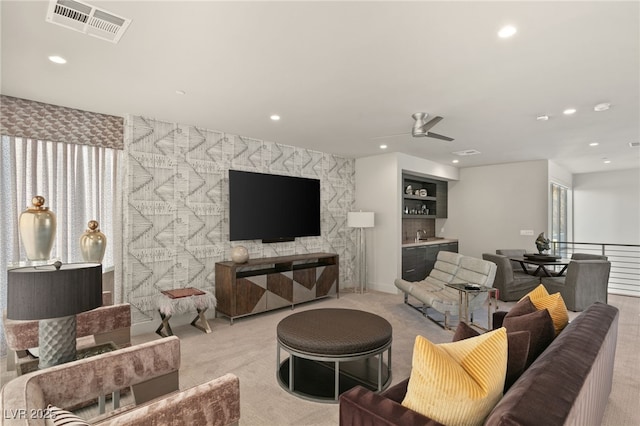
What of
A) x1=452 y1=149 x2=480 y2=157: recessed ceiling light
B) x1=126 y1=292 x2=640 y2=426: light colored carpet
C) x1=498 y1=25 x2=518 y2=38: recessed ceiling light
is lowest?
x1=126 y1=292 x2=640 y2=426: light colored carpet

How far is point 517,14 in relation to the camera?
76.7 inches

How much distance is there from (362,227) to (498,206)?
3.36 meters

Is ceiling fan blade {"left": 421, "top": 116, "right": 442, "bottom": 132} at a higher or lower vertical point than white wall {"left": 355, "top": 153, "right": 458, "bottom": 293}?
higher

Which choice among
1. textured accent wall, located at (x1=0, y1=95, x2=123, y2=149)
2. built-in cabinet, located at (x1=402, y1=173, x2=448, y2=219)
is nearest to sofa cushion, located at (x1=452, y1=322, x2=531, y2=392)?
textured accent wall, located at (x1=0, y1=95, x2=123, y2=149)

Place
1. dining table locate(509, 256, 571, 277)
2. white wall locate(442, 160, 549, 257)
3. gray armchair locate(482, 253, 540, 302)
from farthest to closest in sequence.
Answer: white wall locate(442, 160, 549, 257) → gray armchair locate(482, 253, 540, 302) → dining table locate(509, 256, 571, 277)

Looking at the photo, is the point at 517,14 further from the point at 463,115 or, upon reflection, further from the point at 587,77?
the point at 463,115

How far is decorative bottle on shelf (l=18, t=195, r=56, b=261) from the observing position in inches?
95.8

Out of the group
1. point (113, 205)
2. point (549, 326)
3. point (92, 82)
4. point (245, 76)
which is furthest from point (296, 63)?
point (113, 205)

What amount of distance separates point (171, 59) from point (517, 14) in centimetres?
237

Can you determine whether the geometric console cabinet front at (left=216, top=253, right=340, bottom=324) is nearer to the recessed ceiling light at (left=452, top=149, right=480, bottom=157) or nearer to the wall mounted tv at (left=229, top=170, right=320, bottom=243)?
the wall mounted tv at (left=229, top=170, right=320, bottom=243)

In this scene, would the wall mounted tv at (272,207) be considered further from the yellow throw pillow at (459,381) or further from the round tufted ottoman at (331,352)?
the yellow throw pillow at (459,381)

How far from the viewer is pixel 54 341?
171 centimetres

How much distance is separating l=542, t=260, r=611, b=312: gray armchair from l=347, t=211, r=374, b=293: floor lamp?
3179mm

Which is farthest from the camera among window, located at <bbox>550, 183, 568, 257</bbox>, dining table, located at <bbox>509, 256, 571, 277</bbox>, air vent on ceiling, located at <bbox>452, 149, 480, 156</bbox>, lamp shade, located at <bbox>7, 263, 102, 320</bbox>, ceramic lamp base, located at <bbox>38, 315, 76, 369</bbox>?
window, located at <bbox>550, 183, 568, 257</bbox>
